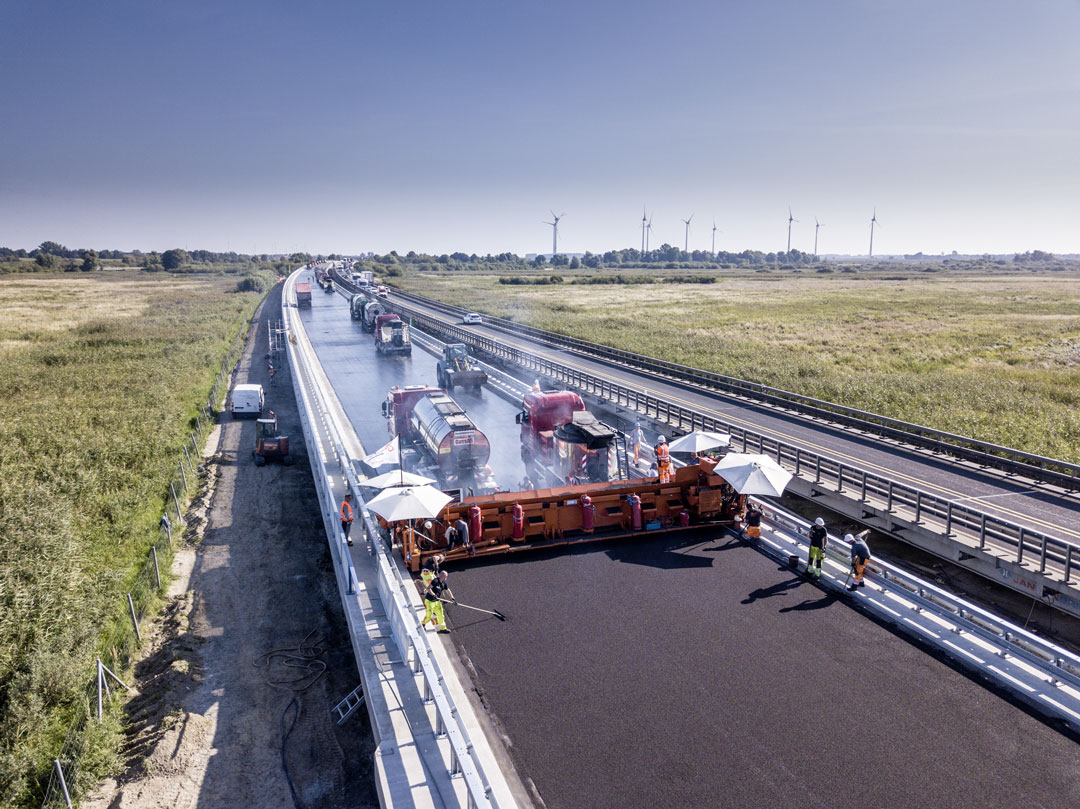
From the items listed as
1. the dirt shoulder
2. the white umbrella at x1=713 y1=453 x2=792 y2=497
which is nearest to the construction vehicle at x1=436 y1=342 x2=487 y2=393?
the dirt shoulder

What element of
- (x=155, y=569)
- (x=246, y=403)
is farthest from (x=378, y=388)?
(x=155, y=569)

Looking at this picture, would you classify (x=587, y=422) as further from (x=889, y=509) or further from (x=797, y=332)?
(x=797, y=332)

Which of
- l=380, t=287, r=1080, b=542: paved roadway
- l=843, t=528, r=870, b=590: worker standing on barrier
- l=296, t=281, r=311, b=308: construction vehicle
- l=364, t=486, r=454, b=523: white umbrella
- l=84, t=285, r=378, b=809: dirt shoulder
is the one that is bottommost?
l=84, t=285, r=378, b=809: dirt shoulder

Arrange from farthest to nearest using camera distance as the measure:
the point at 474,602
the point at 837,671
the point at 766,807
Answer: the point at 474,602 < the point at 837,671 < the point at 766,807

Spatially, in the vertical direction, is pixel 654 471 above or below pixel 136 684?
above

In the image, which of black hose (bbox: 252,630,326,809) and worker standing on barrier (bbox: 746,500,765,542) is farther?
worker standing on barrier (bbox: 746,500,765,542)

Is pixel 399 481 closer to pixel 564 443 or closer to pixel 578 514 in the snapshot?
pixel 578 514

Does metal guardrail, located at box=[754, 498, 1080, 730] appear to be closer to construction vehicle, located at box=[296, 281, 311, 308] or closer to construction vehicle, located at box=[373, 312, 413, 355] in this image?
construction vehicle, located at box=[373, 312, 413, 355]

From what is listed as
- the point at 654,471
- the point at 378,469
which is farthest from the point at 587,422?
the point at 378,469
